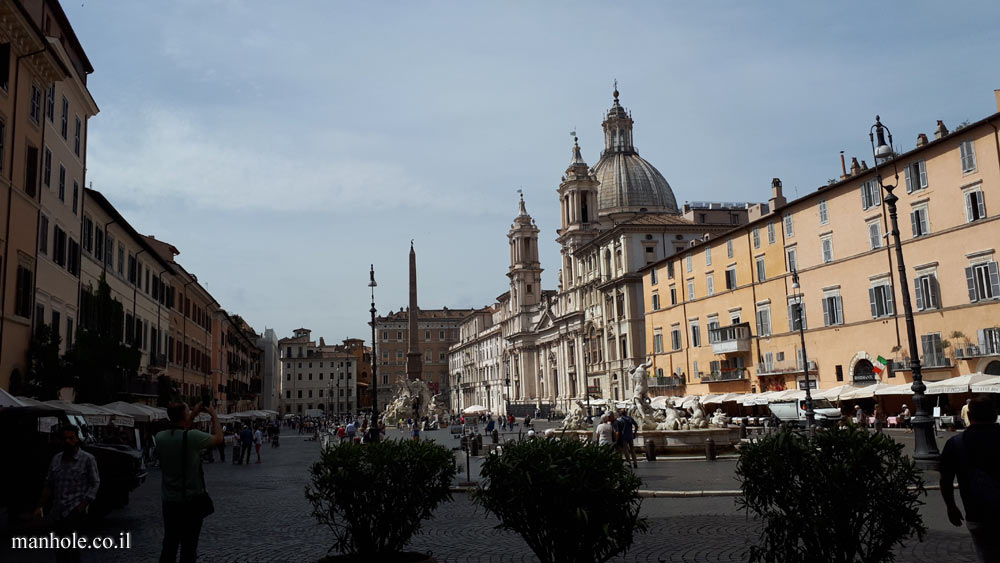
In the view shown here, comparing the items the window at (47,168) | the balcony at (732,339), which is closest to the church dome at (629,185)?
the balcony at (732,339)

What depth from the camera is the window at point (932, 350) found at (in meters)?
33.0

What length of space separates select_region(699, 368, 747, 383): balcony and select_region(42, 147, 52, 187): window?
3836 centimetres

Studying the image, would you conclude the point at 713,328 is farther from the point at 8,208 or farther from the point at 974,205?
the point at 8,208

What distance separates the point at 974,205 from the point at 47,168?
34160 millimetres

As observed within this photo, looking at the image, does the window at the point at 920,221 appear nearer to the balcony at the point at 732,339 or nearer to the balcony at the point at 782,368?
the balcony at the point at 782,368

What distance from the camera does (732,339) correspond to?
47.8 meters

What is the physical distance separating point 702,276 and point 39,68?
40.9 metres

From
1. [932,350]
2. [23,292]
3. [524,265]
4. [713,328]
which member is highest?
[524,265]

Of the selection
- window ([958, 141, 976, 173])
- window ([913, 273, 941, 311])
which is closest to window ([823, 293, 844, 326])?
window ([913, 273, 941, 311])

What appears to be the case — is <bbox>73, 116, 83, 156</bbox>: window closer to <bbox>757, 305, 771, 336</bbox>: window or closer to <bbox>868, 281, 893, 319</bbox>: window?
<bbox>868, 281, 893, 319</bbox>: window

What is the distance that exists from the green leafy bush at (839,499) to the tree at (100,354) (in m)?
22.0

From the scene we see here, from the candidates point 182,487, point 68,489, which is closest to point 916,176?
point 182,487

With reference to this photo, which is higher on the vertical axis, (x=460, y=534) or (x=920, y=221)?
(x=920, y=221)

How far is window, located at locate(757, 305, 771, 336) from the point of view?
45.3 m
